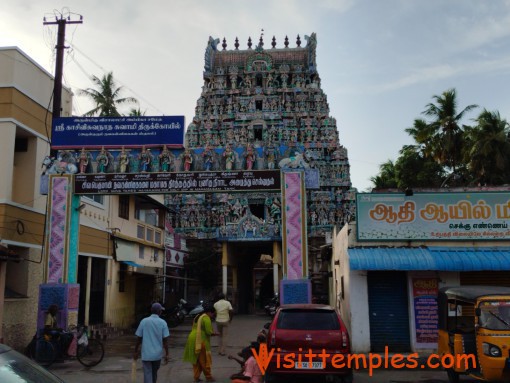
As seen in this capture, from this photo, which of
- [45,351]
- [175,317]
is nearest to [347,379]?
[45,351]

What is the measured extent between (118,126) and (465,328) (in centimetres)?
1039

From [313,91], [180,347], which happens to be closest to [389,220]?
[180,347]

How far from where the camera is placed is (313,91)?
48.4m

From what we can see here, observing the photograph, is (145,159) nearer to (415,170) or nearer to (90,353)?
(90,353)

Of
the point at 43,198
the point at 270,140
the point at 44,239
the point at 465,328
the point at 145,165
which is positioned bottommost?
the point at 465,328

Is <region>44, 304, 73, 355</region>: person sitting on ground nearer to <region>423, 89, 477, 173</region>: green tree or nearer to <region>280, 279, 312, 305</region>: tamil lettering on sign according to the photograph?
<region>280, 279, 312, 305</region>: tamil lettering on sign

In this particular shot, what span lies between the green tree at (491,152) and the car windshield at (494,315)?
Answer: 21035 millimetres

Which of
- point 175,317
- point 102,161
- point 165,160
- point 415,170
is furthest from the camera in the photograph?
point 415,170

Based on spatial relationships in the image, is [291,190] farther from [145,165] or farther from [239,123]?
[239,123]

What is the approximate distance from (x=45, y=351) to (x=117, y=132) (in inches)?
245

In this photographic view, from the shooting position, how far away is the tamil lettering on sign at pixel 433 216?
42.3ft

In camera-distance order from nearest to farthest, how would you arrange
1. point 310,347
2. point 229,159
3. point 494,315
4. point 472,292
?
1. point 494,315
2. point 310,347
3. point 472,292
4. point 229,159

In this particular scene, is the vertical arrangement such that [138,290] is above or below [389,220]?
below

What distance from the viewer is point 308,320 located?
27.9 feet
